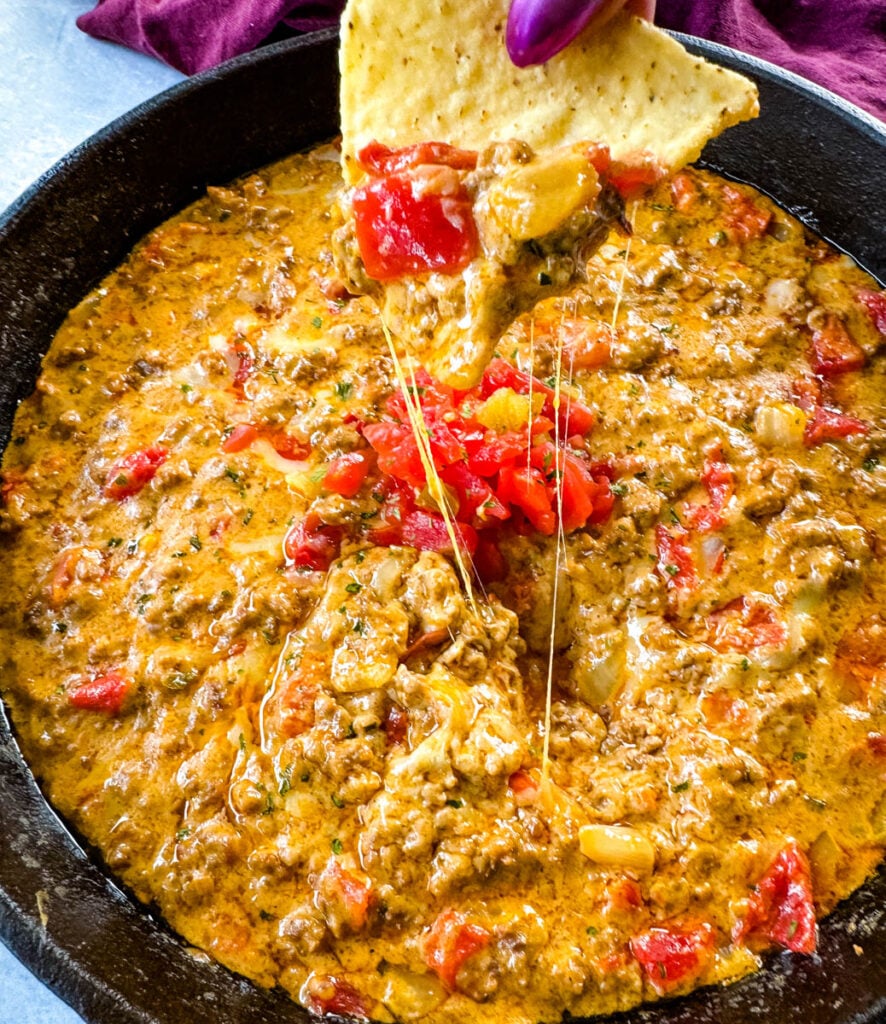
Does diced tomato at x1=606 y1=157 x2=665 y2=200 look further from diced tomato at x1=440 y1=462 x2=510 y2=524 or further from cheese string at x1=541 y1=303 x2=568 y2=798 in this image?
diced tomato at x1=440 y1=462 x2=510 y2=524

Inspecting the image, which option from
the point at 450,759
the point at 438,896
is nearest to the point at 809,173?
the point at 450,759

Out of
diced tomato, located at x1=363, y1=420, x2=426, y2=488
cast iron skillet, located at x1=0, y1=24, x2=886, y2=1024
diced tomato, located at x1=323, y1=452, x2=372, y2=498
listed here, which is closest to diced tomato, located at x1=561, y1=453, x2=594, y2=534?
diced tomato, located at x1=363, y1=420, x2=426, y2=488

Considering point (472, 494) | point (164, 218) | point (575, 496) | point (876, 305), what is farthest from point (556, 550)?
point (164, 218)

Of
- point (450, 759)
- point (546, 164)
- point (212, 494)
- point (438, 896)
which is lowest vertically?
point (438, 896)

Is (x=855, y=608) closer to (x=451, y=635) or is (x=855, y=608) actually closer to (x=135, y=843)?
(x=451, y=635)

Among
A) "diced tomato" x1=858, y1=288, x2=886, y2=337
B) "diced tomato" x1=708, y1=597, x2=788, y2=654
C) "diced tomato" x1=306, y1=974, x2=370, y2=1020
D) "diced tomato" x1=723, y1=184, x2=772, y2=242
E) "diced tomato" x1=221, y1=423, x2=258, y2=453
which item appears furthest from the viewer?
"diced tomato" x1=723, y1=184, x2=772, y2=242

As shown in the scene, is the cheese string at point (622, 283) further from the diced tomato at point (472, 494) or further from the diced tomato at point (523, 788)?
the diced tomato at point (523, 788)

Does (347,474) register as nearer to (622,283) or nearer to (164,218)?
(622,283)
